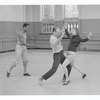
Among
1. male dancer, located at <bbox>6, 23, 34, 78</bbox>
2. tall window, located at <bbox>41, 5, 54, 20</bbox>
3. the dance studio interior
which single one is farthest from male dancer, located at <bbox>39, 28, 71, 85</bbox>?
tall window, located at <bbox>41, 5, 54, 20</bbox>

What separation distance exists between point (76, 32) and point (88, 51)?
9.63 m

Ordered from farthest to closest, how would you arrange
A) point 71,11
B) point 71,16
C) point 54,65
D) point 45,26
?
point 45,26, point 71,11, point 71,16, point 54,65

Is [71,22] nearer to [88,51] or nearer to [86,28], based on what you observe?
[86,28]

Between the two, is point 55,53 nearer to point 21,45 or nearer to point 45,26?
point 21,45

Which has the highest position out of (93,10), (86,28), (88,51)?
(93,10)

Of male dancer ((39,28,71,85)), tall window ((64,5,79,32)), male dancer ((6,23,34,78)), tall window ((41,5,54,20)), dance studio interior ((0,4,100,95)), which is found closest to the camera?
male dancer ((39,28,71,85))

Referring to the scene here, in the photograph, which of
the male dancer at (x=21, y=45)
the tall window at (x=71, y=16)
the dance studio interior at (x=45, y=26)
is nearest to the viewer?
the male dancer at (x=21, y=45)

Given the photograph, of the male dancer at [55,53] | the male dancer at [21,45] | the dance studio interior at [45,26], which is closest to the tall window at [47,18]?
the dance studio interior at [45,26]

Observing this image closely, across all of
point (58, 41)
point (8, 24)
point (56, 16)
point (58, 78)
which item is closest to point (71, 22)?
point (56, 16)

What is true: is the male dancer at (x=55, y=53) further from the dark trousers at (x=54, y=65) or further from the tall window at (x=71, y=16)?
the tall window at (x=71, y=16)

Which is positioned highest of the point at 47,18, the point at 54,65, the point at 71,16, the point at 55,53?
the point at 71,16

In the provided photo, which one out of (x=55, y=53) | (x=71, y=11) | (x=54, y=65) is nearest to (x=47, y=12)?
(x=71, y=11)

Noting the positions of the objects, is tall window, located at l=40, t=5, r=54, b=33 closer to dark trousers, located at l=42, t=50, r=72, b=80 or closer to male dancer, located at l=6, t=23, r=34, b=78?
male dancer, located at l=6, t=23, r=34, b=78

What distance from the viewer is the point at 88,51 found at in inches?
608
